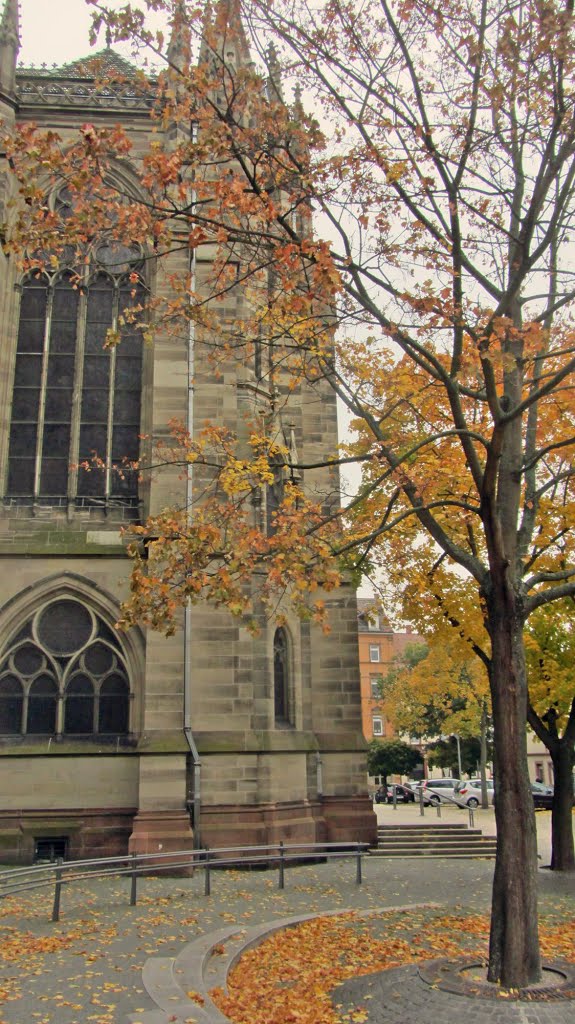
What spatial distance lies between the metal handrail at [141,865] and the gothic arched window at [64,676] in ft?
8.56

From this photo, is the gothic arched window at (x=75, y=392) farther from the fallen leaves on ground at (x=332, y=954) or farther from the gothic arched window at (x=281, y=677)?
the fallen leaves on ground at (x=332, y=954)

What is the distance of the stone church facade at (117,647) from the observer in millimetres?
15266

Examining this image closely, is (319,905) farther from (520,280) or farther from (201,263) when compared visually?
(201,263)

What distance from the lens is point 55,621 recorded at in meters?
16.8

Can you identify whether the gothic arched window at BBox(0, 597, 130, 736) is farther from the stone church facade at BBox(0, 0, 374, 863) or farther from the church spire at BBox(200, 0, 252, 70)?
the church spire at BBox(200, 0, 252, 70)

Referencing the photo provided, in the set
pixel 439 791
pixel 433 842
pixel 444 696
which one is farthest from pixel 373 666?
pixel 433 842

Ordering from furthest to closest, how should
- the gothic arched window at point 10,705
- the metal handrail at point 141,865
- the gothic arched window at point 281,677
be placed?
the gothic arched window at point 281,677
the gothic arched window at point 10,705
the metal handrail at point 141,865

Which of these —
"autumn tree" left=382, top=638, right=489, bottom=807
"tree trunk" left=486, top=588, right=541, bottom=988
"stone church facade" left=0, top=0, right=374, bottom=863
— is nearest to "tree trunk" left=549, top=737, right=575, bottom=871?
"autumn tree" left=382, top=638, right=489, bottom=807

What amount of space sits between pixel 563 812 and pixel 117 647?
27.7 ft

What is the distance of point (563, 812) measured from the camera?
1544cm

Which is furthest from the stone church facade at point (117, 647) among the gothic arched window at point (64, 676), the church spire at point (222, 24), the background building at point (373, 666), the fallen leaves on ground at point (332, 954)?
the background building at point (373, 666)

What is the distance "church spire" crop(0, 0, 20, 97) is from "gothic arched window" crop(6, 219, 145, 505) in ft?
13.5

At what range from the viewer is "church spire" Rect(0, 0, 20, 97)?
63.3 feet

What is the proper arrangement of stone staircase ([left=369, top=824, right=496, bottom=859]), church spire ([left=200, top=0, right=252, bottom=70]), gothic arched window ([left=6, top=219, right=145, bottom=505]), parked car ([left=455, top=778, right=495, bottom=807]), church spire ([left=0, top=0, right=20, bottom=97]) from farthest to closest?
parked car ([left=455, top=778, right=495, bottom=807])
church spire ([left=0, top=0, right=20, bottom=97])
stone staircase ([left=369, top=824, right=496, bottom=859])
gothic arched window ([left=6, top=219, right=145, bottom=505])
church spire ([left=200, top=0, right=252, bottom=70])
